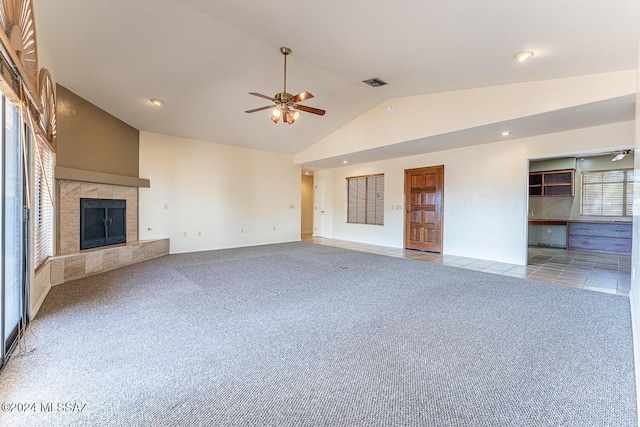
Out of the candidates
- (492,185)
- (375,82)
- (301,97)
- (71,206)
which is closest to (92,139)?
(71,206)

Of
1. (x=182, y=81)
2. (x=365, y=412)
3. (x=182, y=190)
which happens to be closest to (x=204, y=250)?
(x=182, y=190)

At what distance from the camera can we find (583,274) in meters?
4.56

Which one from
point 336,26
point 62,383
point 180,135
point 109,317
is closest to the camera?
point 62,383

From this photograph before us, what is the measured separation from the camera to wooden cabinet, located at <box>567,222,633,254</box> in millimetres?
6418

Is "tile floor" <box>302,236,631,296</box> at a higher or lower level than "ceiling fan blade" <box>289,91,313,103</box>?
lower

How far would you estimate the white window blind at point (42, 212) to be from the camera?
3.20 m

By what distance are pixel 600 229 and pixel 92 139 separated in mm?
11073

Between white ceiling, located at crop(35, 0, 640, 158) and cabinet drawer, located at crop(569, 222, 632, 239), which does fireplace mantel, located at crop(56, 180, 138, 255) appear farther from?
cabinet drawer, located at crop(569, 222, 632, 239)

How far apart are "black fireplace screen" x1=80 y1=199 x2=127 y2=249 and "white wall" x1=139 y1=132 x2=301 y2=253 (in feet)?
1.67

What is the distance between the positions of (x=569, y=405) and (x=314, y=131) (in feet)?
20.9

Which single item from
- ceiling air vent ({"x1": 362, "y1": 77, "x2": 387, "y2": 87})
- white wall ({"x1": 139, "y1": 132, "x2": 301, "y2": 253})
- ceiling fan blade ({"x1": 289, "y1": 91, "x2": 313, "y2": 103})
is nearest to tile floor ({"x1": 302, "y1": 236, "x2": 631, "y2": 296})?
white wall ({"x1": 139, "y1": 132, "x2": 301, "y2": 253})

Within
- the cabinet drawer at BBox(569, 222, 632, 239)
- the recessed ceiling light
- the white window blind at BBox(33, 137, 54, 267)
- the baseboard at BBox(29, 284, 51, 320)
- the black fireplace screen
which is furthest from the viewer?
the cabinet drawer at BBox(569, 222, 632, 239)

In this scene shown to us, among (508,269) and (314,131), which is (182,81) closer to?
(314,131)

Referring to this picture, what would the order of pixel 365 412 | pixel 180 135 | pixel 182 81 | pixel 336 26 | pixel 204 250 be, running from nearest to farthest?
pixel 365 412, pixel 336 26, pixel 182 81, pixel 180 135, pixel 204 250
